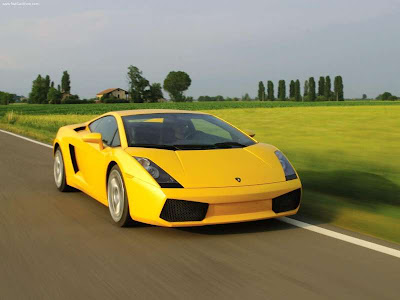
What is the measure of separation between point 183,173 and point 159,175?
0.22m

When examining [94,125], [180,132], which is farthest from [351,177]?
[94,125]

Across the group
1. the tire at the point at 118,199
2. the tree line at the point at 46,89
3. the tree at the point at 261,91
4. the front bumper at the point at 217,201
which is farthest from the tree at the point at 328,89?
the front bumper at the point at 217,201

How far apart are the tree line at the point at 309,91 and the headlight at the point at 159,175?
128m

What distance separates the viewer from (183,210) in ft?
15.5

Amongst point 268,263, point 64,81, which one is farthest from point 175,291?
point 64,81

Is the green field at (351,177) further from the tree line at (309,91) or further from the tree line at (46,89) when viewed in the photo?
the tree line at (46,89)

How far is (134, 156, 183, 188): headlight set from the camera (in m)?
4.77

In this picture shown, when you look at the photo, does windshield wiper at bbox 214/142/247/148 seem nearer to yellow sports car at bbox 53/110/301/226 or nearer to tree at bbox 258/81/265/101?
yellow sports car at bbox 53/110/301/226

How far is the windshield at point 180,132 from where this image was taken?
5.54 metres

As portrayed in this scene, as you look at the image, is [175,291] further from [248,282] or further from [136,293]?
[248,282]

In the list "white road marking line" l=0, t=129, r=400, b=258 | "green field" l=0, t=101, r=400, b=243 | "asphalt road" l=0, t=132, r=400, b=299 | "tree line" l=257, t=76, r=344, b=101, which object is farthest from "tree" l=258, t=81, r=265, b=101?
"asphalt road" l=0, t=132, r=400, b=299

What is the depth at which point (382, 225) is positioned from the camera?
5.37 metres

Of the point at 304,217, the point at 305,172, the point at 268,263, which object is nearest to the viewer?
the point at 268,263

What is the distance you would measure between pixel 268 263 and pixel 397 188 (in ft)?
14.8
